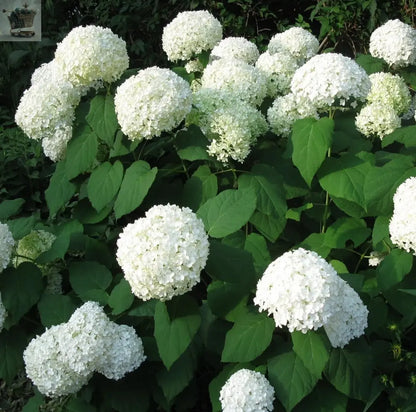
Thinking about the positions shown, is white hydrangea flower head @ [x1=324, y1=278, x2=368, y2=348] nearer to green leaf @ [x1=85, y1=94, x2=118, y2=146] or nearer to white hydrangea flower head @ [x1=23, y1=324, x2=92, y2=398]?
white hydrangea flower head @ [x1=23, y1=324, x2=92, y2=398]

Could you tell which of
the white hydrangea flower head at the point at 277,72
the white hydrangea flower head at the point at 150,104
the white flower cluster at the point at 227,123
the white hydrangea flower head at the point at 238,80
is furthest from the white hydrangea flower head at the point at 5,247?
the white hydrangea flower head at the point at 277,72

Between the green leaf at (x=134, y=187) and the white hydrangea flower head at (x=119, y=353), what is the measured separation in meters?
0.43

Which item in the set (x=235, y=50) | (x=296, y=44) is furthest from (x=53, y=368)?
(x=296, y=44)

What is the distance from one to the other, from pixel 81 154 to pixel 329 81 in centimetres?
104

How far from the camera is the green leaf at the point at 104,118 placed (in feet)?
8.61

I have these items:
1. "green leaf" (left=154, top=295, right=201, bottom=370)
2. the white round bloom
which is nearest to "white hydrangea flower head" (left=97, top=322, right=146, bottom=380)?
"green leaf" (left=154, top=295, right=201, bottom=370)

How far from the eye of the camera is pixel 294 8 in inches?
269

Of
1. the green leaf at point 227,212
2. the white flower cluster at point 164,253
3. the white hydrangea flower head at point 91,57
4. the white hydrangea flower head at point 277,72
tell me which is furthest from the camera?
the white hydrangea flower head at point 277,72

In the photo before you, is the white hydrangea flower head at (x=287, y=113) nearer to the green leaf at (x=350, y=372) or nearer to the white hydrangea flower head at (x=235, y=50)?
the white hydrangea flower head at (x=235, y=50)

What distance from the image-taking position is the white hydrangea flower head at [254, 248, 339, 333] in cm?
182

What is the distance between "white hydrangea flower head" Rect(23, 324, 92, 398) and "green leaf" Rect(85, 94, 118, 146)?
2.61 ft

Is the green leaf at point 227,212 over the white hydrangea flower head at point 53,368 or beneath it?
over

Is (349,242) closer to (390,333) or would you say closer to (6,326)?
(390,333)

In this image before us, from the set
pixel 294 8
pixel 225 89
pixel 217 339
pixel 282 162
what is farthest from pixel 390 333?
pixel 294 8
